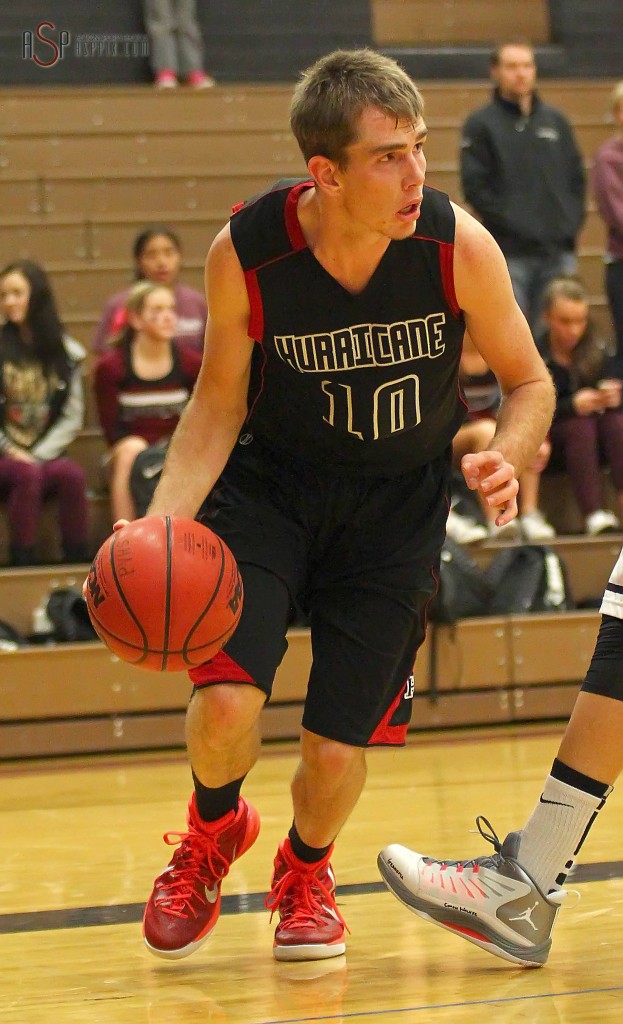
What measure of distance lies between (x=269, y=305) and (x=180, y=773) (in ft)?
8.61

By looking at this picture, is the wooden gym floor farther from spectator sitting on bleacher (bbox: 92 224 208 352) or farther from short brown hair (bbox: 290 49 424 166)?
spectator sitting on bleacher (bbox: 92 224 208 352)

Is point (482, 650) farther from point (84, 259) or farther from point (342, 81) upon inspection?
point (84, 259)

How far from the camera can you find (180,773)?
4.84 m

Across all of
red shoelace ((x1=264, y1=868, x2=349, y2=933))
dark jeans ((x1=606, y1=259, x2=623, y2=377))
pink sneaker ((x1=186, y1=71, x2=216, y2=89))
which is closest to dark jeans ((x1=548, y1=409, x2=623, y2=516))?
dark jeans ((x1=606, y1=259, x2=623, y2=377))

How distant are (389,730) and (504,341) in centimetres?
82

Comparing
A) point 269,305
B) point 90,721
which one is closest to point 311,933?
point 269,305

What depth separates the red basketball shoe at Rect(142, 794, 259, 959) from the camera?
8.59 feet

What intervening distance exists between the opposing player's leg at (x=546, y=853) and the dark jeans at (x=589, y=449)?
372 centimetres

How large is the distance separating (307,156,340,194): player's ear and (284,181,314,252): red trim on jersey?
11 cm

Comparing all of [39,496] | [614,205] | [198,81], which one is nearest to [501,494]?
[39,496]

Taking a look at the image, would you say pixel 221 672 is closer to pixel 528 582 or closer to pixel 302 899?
pixel 302 899

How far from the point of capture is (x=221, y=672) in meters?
2.57

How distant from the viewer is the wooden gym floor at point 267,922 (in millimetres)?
2334

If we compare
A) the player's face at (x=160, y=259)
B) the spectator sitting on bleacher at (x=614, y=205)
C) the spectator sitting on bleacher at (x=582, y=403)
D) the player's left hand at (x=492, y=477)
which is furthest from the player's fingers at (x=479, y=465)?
the spectator sitting on bleacher at (x=614, y=205)
